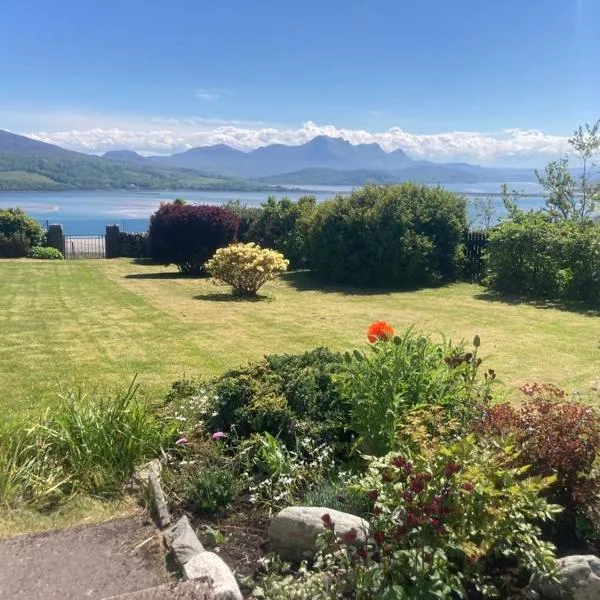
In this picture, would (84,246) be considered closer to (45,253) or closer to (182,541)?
(45,253)

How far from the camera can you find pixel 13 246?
2714 cm

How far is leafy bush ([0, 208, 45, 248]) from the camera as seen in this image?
2706 centimetres

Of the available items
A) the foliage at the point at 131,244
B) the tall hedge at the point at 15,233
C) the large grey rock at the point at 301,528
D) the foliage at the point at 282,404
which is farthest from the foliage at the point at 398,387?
the tall hedge at the point at 15,233

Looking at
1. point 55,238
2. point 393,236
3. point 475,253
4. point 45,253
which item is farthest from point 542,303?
point 55,238

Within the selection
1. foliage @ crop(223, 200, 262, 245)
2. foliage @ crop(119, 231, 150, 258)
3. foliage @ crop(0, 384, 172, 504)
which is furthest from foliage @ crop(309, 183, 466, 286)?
foliage @ crop(119, 231, 150, 258)

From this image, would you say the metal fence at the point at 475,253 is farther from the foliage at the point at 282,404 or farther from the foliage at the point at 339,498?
the foliage at the point at 339,498

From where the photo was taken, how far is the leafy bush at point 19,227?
88.8 feet

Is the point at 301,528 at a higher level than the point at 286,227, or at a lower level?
lower

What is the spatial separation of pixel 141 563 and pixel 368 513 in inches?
51.7

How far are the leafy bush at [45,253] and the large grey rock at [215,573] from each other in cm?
2691

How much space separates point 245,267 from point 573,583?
11748 mm

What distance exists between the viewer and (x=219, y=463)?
426cm

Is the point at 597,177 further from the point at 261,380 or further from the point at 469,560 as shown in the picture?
the point at 469,560

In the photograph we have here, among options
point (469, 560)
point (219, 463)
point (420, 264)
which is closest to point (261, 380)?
point (219, 463)
